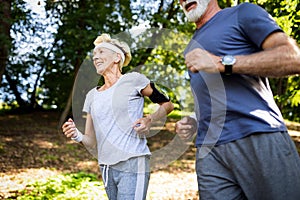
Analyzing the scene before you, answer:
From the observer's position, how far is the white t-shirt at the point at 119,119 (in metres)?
2.40

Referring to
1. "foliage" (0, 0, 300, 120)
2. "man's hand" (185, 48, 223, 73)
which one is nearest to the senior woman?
"man's hand" (185, 48, 223, 73)

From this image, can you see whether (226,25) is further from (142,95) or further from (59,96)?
(59,96)

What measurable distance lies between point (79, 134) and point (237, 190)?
3.70 feet

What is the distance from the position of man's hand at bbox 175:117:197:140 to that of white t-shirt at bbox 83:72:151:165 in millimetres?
456

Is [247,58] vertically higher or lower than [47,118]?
higher

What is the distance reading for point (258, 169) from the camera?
5.63ft

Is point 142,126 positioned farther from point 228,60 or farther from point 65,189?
point 65,189

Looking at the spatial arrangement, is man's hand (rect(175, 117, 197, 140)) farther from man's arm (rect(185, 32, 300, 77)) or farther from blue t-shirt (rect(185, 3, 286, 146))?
man's arm (rect(185, 32, 300, 77))

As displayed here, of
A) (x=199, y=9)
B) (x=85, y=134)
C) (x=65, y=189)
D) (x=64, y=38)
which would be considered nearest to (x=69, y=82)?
(x=64, y=38)

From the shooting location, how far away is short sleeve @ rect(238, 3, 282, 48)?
1633 millimetres

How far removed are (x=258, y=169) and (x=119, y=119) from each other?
0.99 metres

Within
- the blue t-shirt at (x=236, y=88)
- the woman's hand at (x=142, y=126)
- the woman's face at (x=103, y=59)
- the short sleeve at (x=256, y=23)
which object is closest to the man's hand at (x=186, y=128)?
the blue t-shirt at (x=236, y=88)

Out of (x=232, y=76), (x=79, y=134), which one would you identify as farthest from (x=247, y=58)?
(x=79, y=134)

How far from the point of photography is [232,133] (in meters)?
1.78
